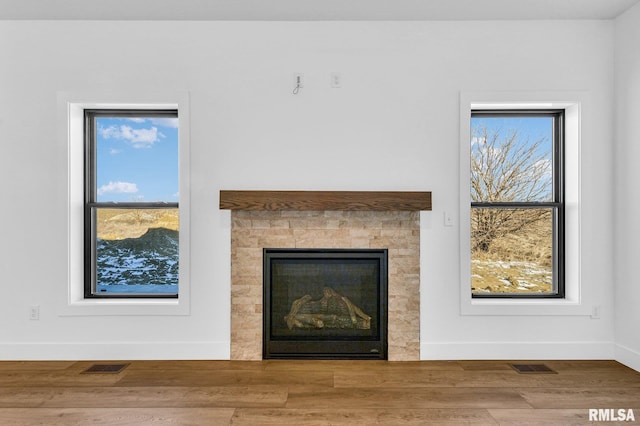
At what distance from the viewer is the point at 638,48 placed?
294 centimetres

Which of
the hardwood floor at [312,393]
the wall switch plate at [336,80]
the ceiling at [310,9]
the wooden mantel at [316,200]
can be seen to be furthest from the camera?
the wall switch plate at [336,80]

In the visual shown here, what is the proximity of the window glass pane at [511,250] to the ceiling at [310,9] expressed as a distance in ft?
5.04

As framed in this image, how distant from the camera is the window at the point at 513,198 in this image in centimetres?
343

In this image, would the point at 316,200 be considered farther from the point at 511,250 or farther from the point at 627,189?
the point at 627,189

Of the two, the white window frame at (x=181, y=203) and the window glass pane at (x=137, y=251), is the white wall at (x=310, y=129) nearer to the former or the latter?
the white window frame at (x=181, y=203)

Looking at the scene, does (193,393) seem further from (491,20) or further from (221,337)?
(491,20)

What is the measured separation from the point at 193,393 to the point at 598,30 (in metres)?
3.98

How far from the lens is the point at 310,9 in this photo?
9.81ft

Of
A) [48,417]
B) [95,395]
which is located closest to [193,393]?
[95,395]

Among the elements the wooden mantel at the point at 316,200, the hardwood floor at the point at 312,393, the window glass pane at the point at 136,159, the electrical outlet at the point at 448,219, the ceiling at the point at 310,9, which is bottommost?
the hardwood floor at the point at 312,393

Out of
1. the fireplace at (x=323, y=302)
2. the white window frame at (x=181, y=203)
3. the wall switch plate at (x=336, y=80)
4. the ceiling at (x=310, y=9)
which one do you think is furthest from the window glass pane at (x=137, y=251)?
the wall switch plate at (x=336, y=80)

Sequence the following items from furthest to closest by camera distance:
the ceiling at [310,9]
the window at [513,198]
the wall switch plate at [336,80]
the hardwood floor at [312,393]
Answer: the window at [513,198] < the wall switch plate at [336,80] < the ceiling at [310,9] < the hardwood floor at [312,393]

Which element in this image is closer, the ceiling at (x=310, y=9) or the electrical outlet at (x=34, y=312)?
the ceiling at (x=310, y=9)

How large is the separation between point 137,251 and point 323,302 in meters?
1.65
